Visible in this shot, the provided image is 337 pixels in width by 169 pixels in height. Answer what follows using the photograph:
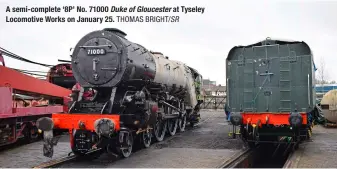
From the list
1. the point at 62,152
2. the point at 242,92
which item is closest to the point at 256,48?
A: the point at 242,92

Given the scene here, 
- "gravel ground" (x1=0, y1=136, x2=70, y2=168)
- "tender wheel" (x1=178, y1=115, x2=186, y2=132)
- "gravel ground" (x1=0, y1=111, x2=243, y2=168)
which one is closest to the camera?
"gravel ground" (x1=0, y1=111, x2=243, y2=168)

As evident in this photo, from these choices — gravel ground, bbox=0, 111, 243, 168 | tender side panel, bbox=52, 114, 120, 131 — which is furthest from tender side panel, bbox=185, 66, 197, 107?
tender side panel, bbox=52, 114, 120, 131

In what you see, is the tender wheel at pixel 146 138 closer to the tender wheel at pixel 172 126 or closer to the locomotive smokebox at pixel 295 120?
the tender wheel at pixel 172 126

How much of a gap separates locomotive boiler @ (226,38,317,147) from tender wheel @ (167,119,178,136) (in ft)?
11.9

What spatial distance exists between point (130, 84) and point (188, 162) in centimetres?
256

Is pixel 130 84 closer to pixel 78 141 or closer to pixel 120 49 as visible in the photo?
pixel 120 49

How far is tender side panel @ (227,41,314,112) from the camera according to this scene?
328 inches

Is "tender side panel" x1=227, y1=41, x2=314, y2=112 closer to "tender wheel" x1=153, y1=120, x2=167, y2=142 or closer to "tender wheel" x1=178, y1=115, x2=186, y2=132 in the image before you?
"tender wheel" x1=153, y1=120, x2=167, y2=142

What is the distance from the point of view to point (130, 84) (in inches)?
322

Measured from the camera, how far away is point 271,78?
8.76m

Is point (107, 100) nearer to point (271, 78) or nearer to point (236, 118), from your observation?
point (236, 118)

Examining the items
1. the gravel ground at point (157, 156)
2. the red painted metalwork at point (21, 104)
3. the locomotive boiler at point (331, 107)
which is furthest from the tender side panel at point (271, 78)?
the locomotive boiler at point (331, 107)

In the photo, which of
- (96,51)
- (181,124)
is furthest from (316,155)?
(181,124)

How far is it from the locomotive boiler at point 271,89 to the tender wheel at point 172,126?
3621 millimetres
